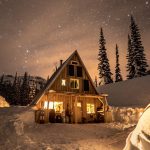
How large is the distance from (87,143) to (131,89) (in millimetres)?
21299

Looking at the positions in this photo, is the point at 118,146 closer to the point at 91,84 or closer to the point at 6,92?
the point at 91,84

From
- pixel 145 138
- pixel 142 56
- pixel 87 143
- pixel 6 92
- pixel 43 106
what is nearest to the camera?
pixel 145 138

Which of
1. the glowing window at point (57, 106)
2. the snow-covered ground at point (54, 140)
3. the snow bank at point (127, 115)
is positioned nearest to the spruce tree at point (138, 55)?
the snow bank at point (127, 115)

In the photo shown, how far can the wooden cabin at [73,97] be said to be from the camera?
75.9 feet

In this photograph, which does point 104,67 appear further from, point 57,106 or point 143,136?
point 143,136

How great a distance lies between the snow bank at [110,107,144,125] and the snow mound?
2.45 metres

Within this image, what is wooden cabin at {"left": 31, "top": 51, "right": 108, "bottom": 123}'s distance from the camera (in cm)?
2312

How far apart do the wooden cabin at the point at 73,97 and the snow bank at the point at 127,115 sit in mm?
2063

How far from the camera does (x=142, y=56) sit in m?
40.7

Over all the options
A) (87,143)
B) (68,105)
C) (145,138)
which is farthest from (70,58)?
(145,138)

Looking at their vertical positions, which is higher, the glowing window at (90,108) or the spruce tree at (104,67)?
the spruce tree at (104,67)

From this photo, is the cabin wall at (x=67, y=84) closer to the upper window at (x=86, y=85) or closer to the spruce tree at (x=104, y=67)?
the upper window at (x=86, y=85)

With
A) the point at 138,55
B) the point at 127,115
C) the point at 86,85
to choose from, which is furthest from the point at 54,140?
the point at 138,55

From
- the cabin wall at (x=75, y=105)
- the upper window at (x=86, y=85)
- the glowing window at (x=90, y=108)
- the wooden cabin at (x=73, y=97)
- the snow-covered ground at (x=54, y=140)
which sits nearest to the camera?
the snow-covered ground at (x=54, y=140)
